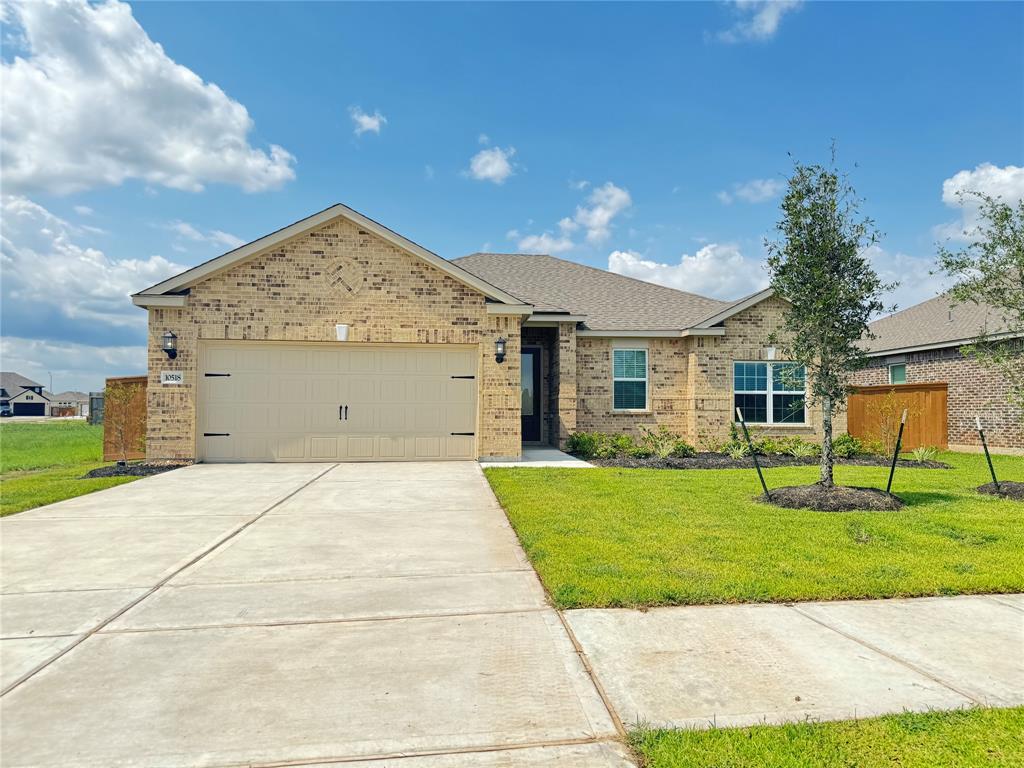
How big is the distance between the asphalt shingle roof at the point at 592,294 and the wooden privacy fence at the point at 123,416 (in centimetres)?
841

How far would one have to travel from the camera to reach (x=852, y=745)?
267 centimetres

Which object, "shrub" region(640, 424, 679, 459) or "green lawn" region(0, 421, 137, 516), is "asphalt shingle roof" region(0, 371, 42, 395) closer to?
"green lawn" region(0, 421, 137, 516)

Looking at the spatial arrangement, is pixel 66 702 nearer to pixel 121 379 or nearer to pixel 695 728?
pixel 695 728

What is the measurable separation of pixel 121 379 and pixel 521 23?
39.8 feet

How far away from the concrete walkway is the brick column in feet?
37.1

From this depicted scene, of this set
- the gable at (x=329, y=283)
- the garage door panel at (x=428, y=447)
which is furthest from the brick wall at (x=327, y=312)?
the garage door panel at (x=428, y=447)

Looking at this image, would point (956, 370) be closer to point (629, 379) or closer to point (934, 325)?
point (934, 325)

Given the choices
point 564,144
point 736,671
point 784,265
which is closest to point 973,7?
point 784,265

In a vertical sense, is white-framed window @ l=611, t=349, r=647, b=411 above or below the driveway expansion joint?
above

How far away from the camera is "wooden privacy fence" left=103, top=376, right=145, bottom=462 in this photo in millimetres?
13516

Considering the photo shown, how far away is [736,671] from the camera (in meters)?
3.40

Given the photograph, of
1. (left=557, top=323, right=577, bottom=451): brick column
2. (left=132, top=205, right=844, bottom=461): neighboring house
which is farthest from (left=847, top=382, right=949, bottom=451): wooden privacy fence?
(left=557, top=323, right=577, bottom=451): brick column

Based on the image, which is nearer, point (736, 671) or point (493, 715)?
point (493, 715)

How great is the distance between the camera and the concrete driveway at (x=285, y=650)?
2.72 metres
